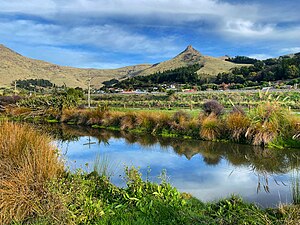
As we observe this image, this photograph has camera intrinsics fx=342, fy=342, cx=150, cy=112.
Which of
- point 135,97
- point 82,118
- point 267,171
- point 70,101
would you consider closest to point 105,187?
point 267,171

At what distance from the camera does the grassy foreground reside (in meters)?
5.38

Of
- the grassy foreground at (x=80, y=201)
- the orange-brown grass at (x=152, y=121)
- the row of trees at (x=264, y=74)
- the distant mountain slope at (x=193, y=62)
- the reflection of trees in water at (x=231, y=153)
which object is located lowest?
the reflection of trees in water at (x=231, y=153)

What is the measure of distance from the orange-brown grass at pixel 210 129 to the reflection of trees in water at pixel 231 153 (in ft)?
1.72

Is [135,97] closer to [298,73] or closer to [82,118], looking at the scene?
[82,118]

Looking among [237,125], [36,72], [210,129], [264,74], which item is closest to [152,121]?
[210,129]

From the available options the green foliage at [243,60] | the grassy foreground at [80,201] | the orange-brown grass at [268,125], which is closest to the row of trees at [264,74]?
the green foliage at [243,60]

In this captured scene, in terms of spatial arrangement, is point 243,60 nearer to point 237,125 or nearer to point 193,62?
point 193,62

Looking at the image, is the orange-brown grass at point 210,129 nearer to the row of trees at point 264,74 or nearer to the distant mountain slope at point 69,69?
the row of trees at point 264,74

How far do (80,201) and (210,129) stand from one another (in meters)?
13.4

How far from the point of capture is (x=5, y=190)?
5.68 m

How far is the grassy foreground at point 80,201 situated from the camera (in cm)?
538

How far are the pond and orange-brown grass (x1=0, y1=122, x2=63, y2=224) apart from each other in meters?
1.42

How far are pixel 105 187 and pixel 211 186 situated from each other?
405 centimetres

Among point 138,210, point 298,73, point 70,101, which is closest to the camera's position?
point 138,210
